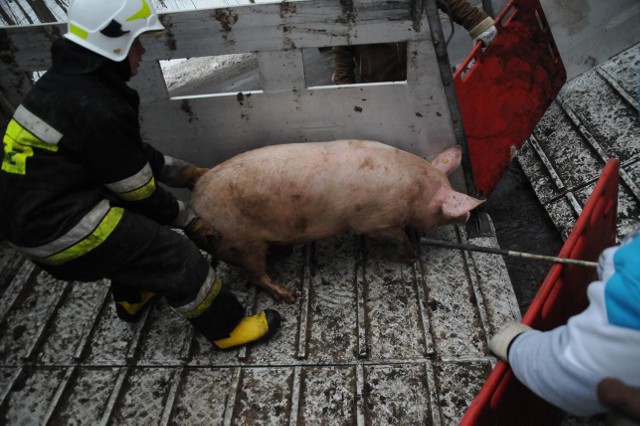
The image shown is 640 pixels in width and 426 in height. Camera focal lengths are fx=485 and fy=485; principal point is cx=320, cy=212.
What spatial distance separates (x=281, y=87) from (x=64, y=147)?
4.81 feet

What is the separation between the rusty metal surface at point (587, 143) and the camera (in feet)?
12.0

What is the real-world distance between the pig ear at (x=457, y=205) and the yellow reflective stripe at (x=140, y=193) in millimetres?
1822

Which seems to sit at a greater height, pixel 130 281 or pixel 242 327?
pixel 130 281

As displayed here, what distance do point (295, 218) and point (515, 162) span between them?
2482 mm

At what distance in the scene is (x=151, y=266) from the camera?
265cm

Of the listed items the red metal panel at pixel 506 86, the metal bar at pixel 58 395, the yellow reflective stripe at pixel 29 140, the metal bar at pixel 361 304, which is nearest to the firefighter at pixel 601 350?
the metal bar at pixel 361 304

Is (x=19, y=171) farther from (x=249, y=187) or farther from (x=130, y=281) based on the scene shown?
(x=249, y=187)

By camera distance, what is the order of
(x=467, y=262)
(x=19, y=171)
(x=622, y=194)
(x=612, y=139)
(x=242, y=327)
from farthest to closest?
(x=612, y=139) → (x=622, y=194) → (x=467, y=262) → (x=242, y=327) → (x=19, y=171)

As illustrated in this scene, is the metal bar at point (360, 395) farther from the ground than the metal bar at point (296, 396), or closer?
farther from the ground

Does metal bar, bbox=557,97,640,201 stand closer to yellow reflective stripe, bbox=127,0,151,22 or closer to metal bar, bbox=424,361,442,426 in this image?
metal bar, bbox=424,361,442,426

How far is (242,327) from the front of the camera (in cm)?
303

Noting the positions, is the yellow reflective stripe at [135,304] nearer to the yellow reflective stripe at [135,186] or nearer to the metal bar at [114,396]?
the metal bar at [114,396]

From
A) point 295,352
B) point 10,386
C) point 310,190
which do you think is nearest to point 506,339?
point 295,352

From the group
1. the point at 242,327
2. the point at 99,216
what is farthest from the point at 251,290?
the point at 99,216
